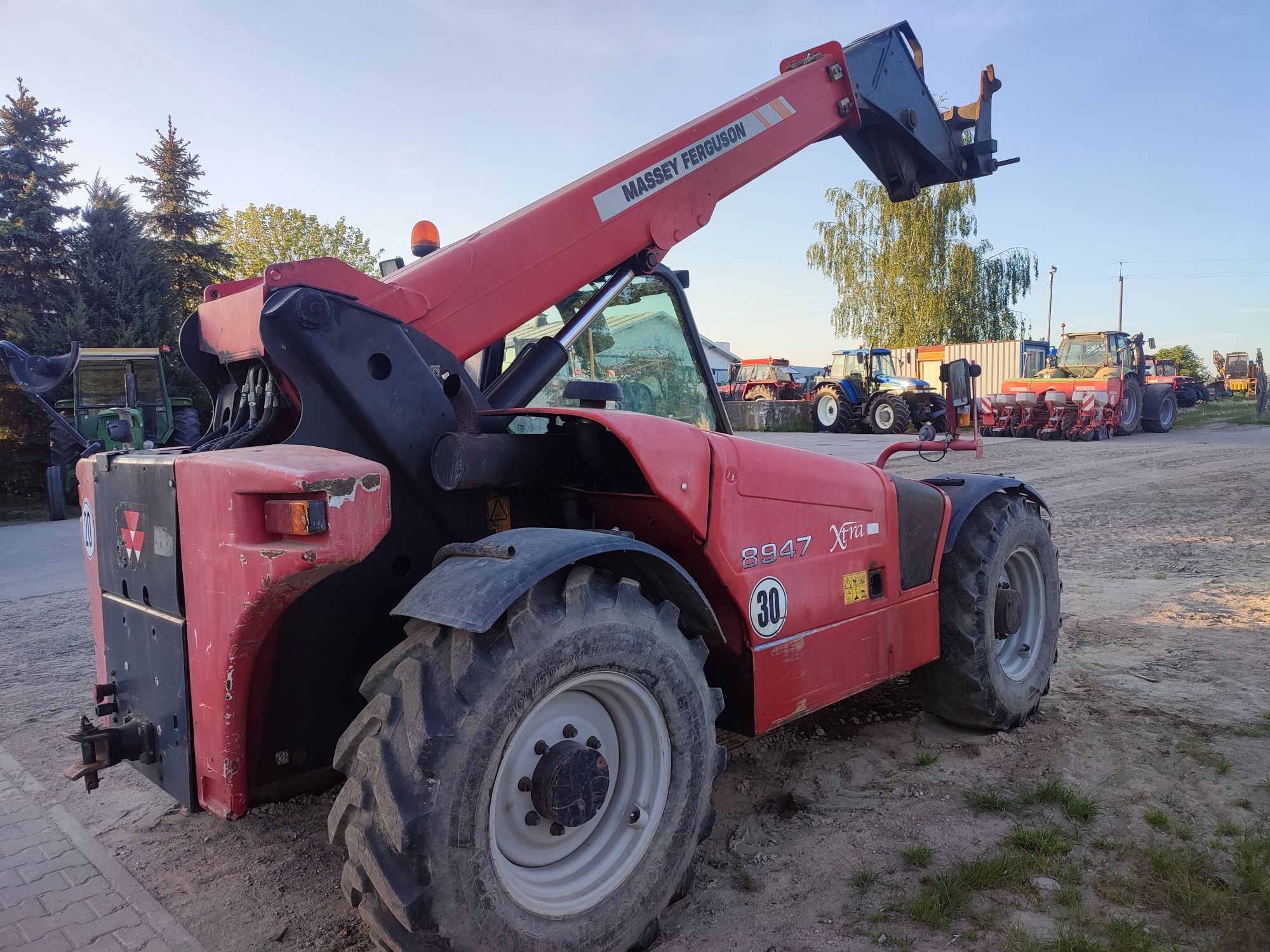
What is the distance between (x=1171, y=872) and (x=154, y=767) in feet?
10.6

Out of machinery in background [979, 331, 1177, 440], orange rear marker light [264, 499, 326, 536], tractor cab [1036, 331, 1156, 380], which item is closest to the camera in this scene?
orange rear marker light [264, 499, 326, 536]

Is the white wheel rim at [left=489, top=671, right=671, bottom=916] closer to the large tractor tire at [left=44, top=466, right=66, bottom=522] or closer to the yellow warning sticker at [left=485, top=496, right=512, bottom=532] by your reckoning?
the yellow warning sticker at [left=485, top=496, right=512, bottom=532]

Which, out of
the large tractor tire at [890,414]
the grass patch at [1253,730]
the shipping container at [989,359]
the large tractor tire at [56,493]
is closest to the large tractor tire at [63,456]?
the large tractor tire at [56,493]

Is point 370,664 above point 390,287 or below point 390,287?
below

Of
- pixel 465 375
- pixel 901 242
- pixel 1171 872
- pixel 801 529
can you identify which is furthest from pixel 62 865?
pixel 901 242

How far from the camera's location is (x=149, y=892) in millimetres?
2865

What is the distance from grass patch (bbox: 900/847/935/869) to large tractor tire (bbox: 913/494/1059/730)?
3.78ft

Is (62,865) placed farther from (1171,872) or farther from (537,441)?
(1171,872)

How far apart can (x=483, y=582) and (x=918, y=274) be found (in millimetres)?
38924

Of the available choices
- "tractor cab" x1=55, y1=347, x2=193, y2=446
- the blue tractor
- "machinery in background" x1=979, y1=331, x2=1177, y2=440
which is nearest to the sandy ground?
"tractor cab" x1=55, y1=347, x2=193, y2=446

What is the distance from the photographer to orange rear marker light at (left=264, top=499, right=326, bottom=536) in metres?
1.99

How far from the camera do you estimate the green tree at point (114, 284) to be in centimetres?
1933

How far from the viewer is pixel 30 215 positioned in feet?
64.5

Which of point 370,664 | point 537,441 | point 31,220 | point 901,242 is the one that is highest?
point 901,242
